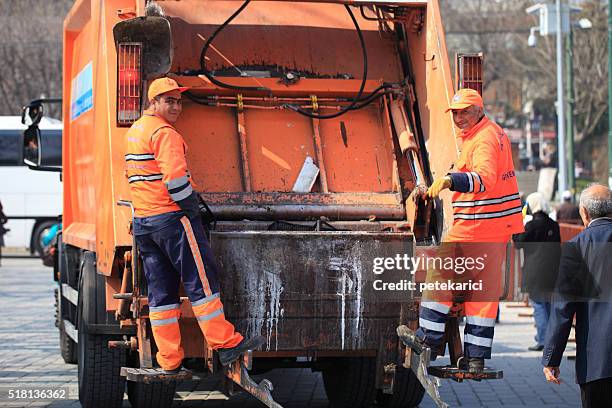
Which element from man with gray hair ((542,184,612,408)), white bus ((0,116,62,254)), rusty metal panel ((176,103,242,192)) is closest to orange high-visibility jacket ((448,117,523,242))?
man with gray hair ((542,184,612,408))

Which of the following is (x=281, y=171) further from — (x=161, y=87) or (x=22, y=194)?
(x=22, y=194)

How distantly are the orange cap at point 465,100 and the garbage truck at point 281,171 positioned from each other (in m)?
0.37

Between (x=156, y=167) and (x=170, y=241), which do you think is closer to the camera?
(x=170, y=241)

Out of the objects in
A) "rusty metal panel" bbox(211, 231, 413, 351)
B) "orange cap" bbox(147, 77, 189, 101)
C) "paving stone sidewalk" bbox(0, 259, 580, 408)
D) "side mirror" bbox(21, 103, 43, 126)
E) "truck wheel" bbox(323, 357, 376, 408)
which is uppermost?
"side mirror" bbox(21, 103, 43, 126)

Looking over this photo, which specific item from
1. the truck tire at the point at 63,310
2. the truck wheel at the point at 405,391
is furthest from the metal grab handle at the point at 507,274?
the truck tire at the point at 63,310

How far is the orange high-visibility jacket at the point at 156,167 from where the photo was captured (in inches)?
239

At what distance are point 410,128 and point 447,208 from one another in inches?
30.8

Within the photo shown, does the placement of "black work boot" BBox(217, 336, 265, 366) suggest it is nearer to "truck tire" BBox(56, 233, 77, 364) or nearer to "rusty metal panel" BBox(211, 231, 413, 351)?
"rusty metal panel" BBox(211, 231, 413, 351)

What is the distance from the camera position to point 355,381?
7.80 m

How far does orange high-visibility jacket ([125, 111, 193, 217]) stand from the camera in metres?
6.06

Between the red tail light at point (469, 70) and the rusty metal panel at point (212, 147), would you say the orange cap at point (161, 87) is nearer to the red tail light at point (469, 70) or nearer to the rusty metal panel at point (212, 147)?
the rusty metal panel at point (212, 147)

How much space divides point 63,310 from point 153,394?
8.78ft

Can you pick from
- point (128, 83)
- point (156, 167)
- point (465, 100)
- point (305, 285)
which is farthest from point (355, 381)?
point (128, 83)

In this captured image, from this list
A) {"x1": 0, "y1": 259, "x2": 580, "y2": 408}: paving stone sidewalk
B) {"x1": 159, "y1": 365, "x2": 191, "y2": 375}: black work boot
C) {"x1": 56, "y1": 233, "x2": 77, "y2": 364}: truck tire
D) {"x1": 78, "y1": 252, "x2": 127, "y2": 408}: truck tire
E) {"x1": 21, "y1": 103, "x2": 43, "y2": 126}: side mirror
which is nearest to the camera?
{"x1": 159, "y1": 365, "x2": 191, "y2": 375}: black work boot
